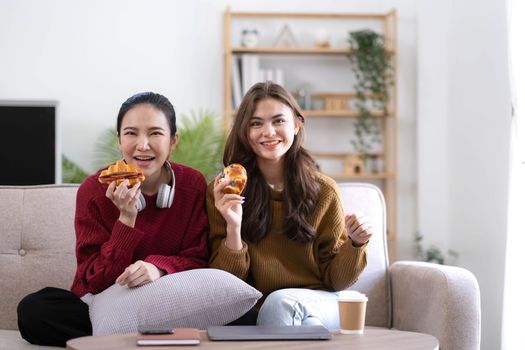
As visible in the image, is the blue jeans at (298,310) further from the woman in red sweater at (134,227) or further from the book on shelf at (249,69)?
the book on shelf at (249,69)

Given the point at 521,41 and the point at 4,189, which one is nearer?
the point at 4,189

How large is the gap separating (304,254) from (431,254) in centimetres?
276

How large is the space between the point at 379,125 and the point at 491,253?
1.37 metres

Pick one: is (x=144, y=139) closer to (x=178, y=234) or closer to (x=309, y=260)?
(x=178, y=234)

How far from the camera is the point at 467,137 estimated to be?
479cm

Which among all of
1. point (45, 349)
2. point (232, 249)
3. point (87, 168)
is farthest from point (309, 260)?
point (87, 168)

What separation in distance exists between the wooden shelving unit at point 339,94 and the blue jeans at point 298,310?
10.1 feet

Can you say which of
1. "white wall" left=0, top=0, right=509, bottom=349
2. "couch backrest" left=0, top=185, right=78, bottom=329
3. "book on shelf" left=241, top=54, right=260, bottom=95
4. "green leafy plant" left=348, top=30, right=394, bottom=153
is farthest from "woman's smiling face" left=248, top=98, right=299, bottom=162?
"green leafy plant" left=348, top=30, right=394, bottom=153

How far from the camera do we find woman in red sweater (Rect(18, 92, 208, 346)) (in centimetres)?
215

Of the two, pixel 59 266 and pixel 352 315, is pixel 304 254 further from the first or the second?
pixel 59 266

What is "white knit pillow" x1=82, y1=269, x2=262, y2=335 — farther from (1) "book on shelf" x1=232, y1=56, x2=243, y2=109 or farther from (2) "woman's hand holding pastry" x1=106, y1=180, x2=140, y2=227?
(1) "book on shelf" x1=232, y1=56, x2=243, y2=109

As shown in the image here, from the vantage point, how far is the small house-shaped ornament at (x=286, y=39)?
5.24m

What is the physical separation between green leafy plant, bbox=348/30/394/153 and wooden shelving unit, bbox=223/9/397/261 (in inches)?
1.9

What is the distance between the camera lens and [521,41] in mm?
3529
